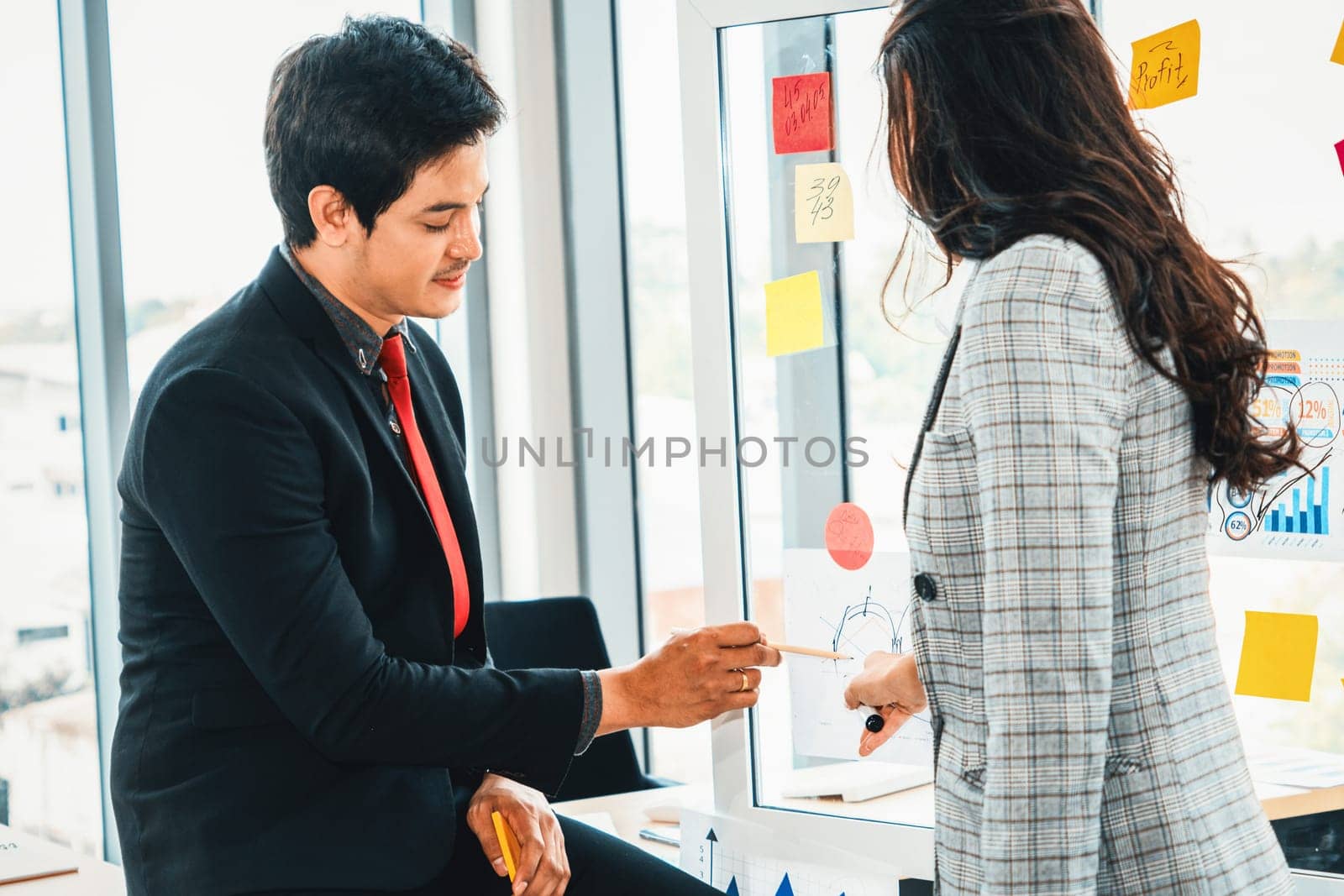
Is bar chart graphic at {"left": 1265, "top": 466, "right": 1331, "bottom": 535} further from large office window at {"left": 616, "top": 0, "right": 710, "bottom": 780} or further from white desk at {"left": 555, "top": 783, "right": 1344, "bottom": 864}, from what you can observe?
large office window at {"left": 616, "top": 0, "right": 710, "bottom": 780}

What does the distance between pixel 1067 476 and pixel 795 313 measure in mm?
793

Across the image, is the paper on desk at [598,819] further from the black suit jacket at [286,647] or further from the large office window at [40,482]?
the large office window at [40,482]

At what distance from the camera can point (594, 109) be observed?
9.75 feet

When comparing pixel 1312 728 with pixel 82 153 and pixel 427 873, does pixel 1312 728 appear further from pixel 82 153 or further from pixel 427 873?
pixel 82 153

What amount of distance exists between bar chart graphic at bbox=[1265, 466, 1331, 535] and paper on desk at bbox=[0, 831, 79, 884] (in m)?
1.65

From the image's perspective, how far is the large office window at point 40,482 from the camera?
240cm

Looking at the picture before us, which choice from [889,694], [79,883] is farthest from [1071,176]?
[79,883]

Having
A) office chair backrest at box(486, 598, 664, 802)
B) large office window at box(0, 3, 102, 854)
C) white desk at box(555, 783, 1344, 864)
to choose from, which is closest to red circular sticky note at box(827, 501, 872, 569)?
white desk at box(555, 783, 1344, 864)

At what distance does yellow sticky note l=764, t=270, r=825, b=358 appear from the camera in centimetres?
167

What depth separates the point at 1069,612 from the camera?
3.04ft

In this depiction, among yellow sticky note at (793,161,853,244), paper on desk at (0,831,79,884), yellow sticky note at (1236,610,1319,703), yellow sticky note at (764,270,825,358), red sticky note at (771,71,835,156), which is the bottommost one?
paper on desk at (0,831,79,884)

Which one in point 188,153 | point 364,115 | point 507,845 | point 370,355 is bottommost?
point 507,845

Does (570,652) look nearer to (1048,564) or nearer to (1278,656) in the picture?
(1278,656)

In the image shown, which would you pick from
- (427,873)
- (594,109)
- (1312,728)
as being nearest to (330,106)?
(427,873)
